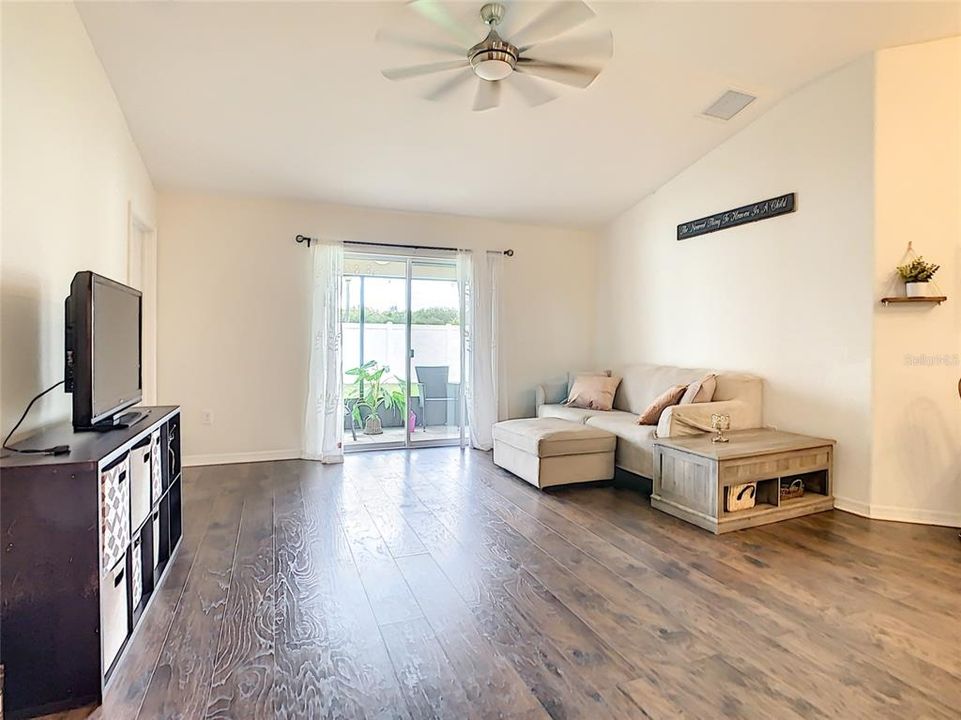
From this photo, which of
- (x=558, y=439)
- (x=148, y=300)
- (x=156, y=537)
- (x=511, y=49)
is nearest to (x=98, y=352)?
(x=156, y=537)

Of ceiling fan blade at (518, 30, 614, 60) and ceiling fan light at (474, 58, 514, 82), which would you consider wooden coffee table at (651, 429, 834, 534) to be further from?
ceiling fan light at (474, 58, 514, 82)

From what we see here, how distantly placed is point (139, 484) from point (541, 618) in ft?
5.62

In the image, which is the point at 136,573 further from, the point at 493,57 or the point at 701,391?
the point at 701,391

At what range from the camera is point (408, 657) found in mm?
1841

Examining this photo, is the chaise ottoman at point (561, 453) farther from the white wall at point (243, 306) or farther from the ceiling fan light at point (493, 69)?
the ceiling fan light at point (493, 69)

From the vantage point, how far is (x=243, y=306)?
185 inches

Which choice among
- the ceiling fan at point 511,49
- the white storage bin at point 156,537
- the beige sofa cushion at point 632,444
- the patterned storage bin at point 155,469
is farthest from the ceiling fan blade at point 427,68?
the beige sofa cushion at point 632,444

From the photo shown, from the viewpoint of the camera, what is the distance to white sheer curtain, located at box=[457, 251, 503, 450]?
539cm

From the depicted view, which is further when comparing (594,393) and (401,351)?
(401,351)

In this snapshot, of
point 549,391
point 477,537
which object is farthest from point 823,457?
point 549,391

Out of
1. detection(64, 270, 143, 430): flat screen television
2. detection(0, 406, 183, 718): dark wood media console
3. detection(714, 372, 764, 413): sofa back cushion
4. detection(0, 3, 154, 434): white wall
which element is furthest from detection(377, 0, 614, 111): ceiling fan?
detection(714, 372, 764, 413): sofa back cushion

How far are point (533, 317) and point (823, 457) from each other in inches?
122

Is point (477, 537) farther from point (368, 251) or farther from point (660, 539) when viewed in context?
point (368, 251)

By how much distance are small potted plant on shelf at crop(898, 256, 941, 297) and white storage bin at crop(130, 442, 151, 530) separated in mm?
4219
